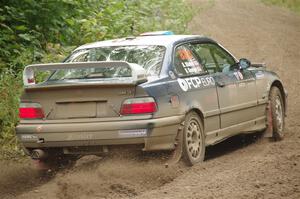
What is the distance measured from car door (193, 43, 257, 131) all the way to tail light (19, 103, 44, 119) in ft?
7.13

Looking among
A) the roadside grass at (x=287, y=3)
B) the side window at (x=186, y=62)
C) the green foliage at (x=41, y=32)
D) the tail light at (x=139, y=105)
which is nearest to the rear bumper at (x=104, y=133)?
the tail light at (x=139, y=105)

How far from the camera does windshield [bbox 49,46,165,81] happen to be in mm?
7230

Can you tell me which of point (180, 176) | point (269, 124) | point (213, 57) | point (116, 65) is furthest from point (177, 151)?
point (269, 124)

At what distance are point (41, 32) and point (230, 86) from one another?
17.3 ft

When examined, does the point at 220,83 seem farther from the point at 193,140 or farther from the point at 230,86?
the point at 193,140

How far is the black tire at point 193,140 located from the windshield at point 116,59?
65cm

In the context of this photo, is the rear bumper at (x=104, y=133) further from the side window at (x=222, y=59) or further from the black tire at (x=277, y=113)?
the black tire at (x=277, y=113)

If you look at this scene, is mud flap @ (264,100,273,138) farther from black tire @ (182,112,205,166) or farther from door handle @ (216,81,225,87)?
black tire @ (182,112,205,166)

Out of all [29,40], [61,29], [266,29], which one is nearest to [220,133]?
[29,40]

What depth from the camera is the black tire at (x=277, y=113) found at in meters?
9.22

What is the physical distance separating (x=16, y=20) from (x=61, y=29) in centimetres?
111

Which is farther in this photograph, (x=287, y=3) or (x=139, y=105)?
(x=287, y=3)

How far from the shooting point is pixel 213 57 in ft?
27.9

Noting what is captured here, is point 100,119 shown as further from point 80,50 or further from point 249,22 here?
point 249,22
